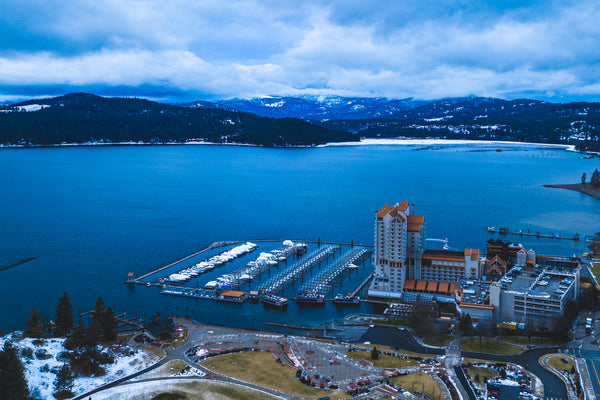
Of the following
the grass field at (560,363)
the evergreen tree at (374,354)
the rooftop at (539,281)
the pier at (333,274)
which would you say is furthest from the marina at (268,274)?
the grass field at (560,363)

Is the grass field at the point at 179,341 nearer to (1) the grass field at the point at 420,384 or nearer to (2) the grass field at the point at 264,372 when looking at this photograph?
(2) the grass field at the point at 264,372

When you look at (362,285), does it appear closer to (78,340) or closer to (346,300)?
(346,300)

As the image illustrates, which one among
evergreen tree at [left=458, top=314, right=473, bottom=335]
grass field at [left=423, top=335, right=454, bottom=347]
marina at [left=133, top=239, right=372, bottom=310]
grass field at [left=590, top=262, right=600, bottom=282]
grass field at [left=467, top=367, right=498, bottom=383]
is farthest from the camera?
grass field at [left=590, top=262, right=600, bottom=282]

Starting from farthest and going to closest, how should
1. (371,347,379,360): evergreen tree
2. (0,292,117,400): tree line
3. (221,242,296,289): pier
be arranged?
1. (221,242,296,289): pier
2. (371,347,379,360): evergreen tree
3. (0,292,117,400): tree line

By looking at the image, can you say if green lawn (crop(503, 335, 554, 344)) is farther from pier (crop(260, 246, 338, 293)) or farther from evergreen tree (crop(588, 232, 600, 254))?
evergreen tree (crop(588, 232, 600, 254))

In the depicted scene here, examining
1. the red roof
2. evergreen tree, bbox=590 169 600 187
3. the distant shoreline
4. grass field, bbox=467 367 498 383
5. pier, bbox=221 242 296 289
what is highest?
the red roof

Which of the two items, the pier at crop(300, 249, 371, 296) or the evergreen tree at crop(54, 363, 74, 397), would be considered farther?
the pier at crop(300, 249, 371, 296)

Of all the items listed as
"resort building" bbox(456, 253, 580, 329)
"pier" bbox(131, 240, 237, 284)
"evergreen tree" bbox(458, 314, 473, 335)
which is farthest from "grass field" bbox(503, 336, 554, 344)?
"pier" bbox(131, 240, 237, 284)

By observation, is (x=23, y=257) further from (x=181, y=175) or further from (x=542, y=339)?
(x=181, y=175)
